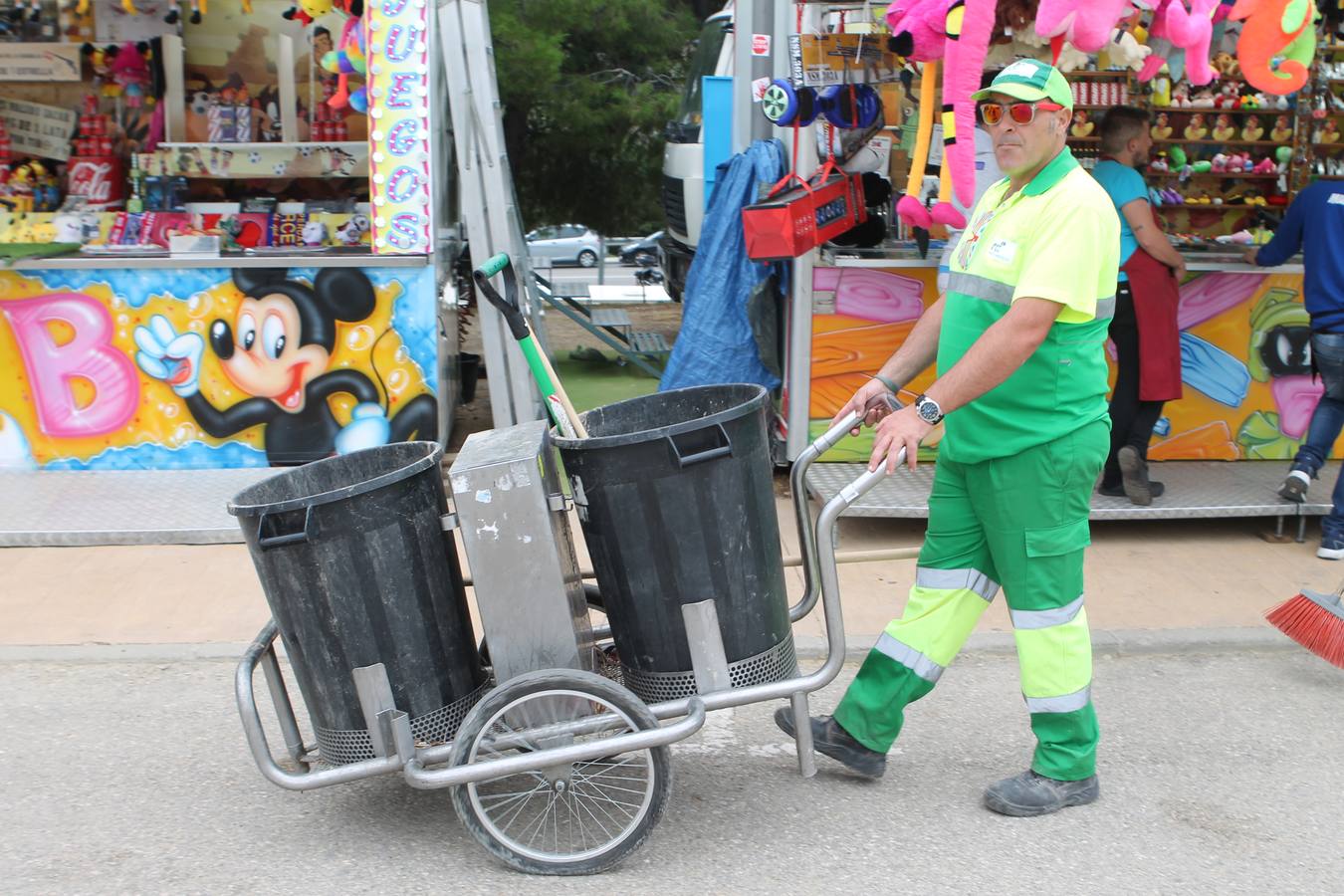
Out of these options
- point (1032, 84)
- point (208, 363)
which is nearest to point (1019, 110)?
point (1032, 84)

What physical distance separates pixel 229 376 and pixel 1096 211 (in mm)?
4518

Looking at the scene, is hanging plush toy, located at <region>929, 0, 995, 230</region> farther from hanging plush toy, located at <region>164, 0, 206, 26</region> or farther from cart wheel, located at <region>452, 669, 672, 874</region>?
hanging plush toy, located at <region>164, 0, 206, 26</region>

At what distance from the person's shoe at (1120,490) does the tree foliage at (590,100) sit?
5.51 metres

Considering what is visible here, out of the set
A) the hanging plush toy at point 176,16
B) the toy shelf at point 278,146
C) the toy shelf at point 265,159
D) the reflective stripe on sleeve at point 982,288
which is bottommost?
the reflective stripe on sleeve at point 982,288

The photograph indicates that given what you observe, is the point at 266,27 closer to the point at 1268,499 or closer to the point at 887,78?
the point at 887,78

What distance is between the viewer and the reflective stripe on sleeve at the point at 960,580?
3.62 m

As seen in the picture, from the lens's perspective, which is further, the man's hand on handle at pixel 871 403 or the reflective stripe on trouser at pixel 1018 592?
the man's hand on handle at pixel 871 403

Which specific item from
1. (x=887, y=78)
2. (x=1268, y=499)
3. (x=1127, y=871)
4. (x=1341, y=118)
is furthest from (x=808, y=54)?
(x=1127, y=871)

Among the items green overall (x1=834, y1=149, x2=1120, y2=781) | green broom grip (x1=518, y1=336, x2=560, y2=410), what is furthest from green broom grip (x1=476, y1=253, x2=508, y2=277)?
green overall (x1=834, y1=149, x2=1120, y2=781)

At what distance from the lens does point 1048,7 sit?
474 centimetres

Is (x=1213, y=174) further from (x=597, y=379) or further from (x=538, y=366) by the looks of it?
(x=538, y=366)

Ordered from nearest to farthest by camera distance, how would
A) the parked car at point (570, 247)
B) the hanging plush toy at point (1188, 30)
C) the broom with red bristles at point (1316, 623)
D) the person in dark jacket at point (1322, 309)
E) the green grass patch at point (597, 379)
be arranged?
the broom with red bristles at point (1316, 623)
the hanging plush toy at point (1188, 30)
the person in dark jacket at point (1322, 309)
the green grass patch at point (597, 379)
the parked car at point (570, 247)

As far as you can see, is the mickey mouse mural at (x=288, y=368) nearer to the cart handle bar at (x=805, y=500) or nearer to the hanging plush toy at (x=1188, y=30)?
the cart handle bar at (x=805, y=500)

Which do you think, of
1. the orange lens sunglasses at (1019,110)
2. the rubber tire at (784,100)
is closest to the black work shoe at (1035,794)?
the orange lens sunglasses at (1019,110)
